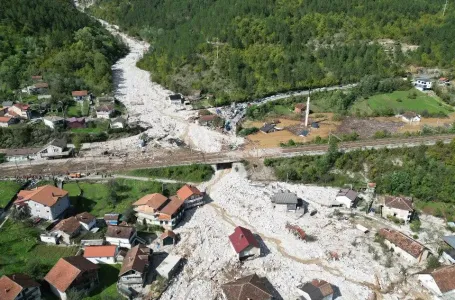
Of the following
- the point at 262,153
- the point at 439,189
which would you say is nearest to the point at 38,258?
the point at 262,153

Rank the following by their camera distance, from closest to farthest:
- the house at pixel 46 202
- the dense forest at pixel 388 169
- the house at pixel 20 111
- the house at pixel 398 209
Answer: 1. the house at pixel 46 202
2. the house at pixel 398 209
3. the dense forest at pixel 388 169
4. the house at pixel 20 111

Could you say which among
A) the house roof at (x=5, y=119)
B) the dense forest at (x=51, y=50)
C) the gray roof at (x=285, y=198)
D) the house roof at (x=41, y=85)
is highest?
the dense forest at (x=51, y=50)

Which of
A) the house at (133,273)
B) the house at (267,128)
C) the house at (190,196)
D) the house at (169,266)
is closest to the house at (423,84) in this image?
the house at (267,128)

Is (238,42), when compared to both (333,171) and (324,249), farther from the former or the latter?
(324,249)

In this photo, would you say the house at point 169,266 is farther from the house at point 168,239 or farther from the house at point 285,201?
the house at point 285,201

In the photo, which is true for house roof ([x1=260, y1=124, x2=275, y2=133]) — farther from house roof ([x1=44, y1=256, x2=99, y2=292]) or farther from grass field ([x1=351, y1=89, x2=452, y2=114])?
house roof ([x1=44, y1=256, x2=99, y2=292])

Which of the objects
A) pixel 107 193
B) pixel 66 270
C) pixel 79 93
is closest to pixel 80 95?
pixel 79 93

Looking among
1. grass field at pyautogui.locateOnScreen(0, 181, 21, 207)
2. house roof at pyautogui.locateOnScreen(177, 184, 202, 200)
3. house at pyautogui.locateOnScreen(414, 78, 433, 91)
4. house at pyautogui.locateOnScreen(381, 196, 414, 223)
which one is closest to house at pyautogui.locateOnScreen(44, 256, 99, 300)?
house roof at pyautogui.locateOnScreen(177, 184, 202, 200)

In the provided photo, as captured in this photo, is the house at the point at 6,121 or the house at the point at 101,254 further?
the house at the point at 6,121
